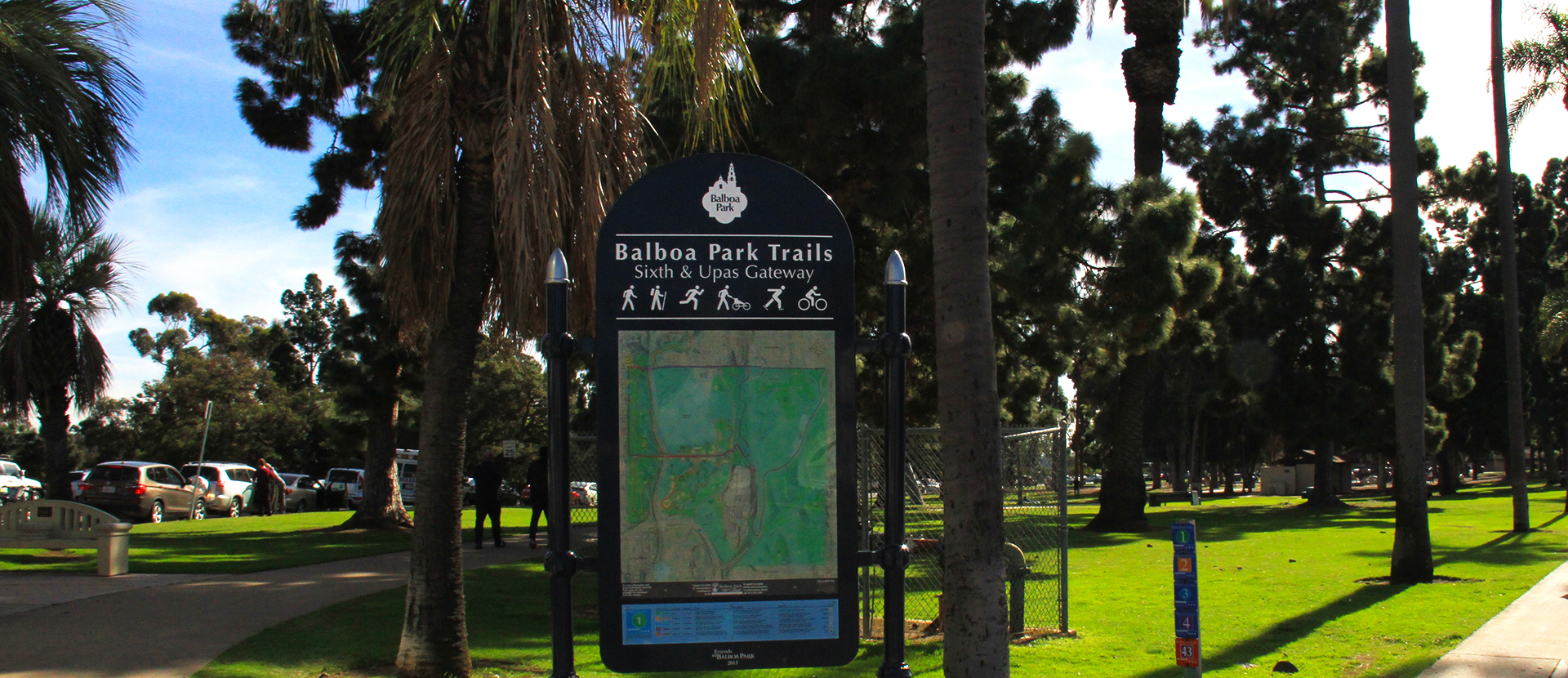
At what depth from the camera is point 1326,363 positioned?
34.4 metres

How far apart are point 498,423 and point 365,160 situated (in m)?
29.9

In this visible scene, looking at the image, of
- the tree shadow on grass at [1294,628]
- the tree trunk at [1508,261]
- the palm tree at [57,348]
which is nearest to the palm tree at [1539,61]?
the tree trunk at [1508,261]

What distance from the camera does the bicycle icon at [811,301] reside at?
469 cm

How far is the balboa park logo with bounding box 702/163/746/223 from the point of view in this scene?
15.4 feet

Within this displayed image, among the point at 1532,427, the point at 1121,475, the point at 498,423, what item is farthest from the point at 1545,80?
the point at 498,423

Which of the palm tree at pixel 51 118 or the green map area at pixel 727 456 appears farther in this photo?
the palm tree at pixel 51 118

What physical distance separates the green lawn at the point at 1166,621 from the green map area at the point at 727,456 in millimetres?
3519

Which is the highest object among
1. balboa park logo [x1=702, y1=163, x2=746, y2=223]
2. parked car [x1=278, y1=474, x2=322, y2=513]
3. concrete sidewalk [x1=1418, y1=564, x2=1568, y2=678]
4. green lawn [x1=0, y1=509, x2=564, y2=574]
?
balboa park logo [x1=702, y1=163, x2=746, y2=223]

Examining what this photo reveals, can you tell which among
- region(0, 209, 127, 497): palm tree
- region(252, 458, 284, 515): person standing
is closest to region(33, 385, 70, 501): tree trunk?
region(0, 209, 127, 497): palm tree

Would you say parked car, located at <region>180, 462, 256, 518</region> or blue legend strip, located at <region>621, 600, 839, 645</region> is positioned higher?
blue legend strip, located at <region>621, 600, 839, 645</region>

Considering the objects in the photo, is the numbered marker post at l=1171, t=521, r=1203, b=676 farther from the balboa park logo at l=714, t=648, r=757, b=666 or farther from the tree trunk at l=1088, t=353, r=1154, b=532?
→ the tree trunk at l=1088, t=353, r=1154, b=532

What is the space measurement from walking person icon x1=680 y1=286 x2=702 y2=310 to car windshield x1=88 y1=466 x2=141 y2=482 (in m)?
25.5

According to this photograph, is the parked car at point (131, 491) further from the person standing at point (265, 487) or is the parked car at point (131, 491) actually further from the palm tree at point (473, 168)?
the palm tree at point (473, 168)

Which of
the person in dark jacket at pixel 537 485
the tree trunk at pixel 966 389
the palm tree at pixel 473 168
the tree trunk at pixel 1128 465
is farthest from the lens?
the tree trunk at pixel 1128 465
